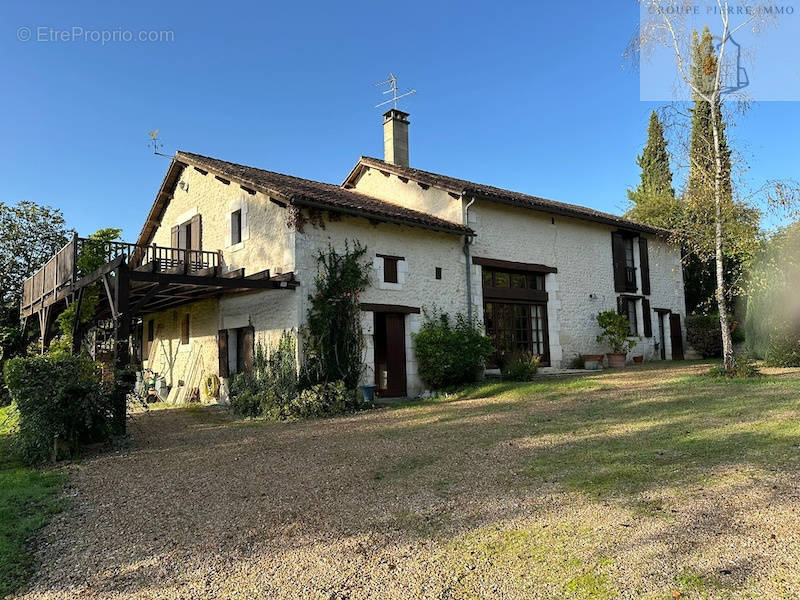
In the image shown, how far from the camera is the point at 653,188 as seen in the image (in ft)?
89.6

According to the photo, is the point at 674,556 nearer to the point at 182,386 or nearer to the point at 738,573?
the point at 738,573

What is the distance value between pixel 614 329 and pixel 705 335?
209 inches

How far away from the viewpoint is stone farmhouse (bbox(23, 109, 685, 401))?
11508 millimetres

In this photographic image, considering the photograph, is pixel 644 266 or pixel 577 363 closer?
pixel 577 363

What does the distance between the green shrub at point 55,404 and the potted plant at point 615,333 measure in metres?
12.8

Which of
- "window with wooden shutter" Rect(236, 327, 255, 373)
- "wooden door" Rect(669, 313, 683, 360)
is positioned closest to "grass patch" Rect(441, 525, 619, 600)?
"window with wooden shutter" Rect(236, 327, 255, 373)

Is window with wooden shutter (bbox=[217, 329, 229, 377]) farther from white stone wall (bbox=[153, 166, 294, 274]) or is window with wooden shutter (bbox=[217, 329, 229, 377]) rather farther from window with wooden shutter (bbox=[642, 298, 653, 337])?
window with wooden shutter (bbox=[642, 298, 653, 337])

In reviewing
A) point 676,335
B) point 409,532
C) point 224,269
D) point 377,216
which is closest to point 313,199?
point 377,216

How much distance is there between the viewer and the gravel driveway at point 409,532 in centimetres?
300

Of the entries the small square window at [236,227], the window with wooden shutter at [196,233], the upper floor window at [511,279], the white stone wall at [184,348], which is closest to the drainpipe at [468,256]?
the upper floor window at [511,279]

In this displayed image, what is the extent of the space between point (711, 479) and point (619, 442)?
1.66 metres

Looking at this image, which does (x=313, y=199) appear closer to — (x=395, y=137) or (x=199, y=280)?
(x=199, y=280)

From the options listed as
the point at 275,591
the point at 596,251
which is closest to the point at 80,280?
the point at 275,591

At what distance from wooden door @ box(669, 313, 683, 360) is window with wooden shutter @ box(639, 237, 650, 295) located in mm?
1840
